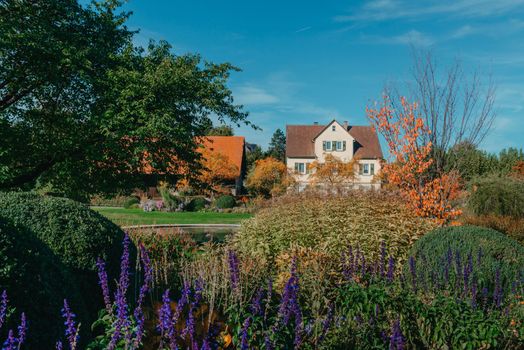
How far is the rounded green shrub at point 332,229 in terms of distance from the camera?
8.16 m

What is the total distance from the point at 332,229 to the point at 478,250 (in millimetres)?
2979

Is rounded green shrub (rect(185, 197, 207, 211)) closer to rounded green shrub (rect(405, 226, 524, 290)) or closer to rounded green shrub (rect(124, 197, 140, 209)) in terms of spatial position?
rounded green shrub (rect(124, 197, 140, 209))

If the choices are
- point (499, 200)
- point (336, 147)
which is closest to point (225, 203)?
point (336, 147)

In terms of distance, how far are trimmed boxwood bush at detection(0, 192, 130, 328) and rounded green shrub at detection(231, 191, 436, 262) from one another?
340 cm

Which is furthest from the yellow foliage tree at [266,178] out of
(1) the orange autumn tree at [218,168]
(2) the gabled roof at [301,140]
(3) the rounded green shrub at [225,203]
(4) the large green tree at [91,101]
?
(4) the large green tree at [91,101]

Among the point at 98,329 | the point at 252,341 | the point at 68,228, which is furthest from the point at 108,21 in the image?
the point at 252,341

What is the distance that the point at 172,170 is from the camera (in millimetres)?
14250

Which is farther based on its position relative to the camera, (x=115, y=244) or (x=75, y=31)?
(x=75, y=31)

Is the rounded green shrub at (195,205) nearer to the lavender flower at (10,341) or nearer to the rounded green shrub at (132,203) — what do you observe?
the rounded green shrub at (132,203)

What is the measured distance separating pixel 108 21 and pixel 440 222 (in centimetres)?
1127

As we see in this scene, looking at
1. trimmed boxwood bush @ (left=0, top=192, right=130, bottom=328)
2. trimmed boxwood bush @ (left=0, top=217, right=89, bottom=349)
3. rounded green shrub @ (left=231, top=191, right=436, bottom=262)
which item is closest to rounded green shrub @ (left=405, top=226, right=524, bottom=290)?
rounded green shrub @ (left=231, top=191, right=436, bottom=262)

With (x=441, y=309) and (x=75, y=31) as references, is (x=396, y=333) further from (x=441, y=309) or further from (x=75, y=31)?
(x=75, y=31)

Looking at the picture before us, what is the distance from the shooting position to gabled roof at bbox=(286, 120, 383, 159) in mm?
46250

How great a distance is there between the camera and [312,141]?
47312mm
